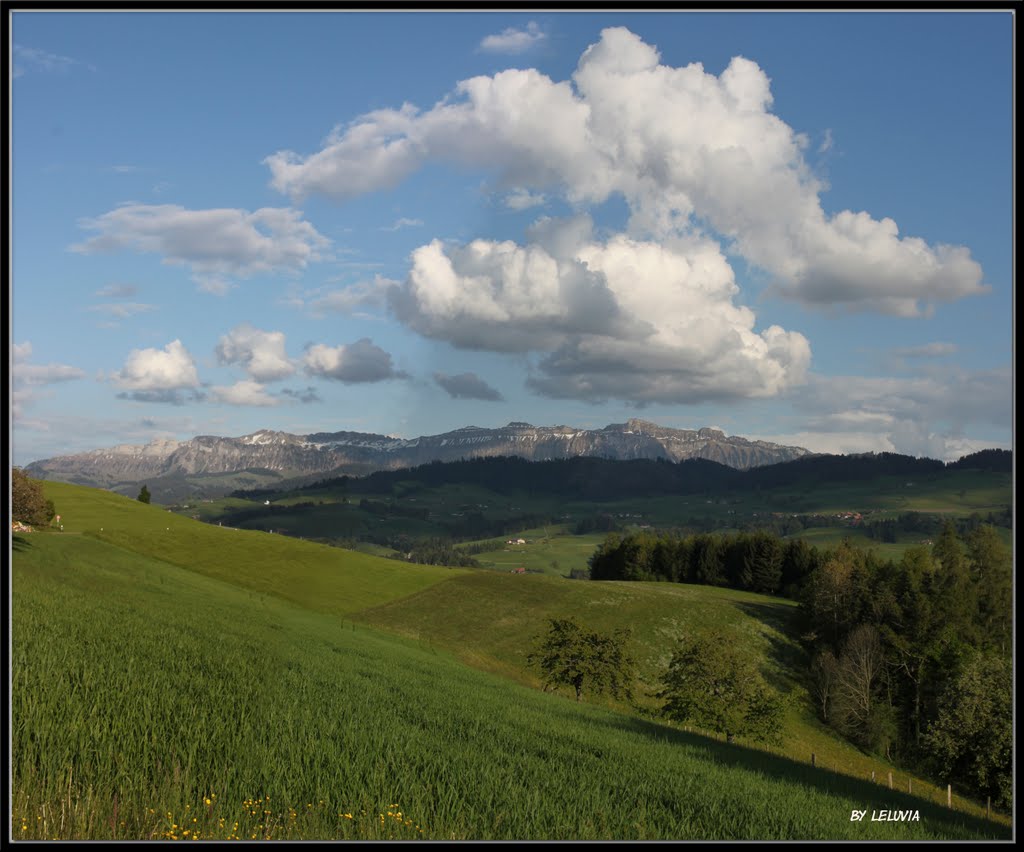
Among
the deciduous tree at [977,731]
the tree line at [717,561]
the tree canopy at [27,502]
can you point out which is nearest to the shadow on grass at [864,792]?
the deciduous tree at [977,731]

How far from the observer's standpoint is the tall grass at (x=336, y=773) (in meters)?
8.80

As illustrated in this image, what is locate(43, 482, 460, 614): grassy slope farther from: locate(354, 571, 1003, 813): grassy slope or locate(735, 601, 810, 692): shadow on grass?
locate(735, 601, 810, 692): shadow on grass

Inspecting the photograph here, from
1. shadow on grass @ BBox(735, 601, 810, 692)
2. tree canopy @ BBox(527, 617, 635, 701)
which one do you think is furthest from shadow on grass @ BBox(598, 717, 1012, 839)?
shadow on grass @ BBox(735, 601, 810, 692)

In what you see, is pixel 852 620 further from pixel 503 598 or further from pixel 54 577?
pixel 54 577

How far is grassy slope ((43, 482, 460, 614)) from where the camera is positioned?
359ft

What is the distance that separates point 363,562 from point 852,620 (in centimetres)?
8676

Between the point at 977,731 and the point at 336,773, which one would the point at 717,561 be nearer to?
the point at 977,731

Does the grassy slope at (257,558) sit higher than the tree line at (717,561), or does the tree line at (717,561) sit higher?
the grassy slope at (257,558)

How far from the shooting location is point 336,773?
10.6 meters

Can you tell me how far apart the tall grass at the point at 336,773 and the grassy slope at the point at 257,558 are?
9008 centimetres

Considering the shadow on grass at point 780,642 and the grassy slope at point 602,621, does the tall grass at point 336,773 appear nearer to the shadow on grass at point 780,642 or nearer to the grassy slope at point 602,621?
the grassy slope at point 602,621

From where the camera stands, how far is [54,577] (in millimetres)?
56375

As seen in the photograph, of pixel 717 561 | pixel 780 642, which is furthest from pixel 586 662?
pixel 717 561

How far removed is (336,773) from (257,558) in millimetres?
121419
